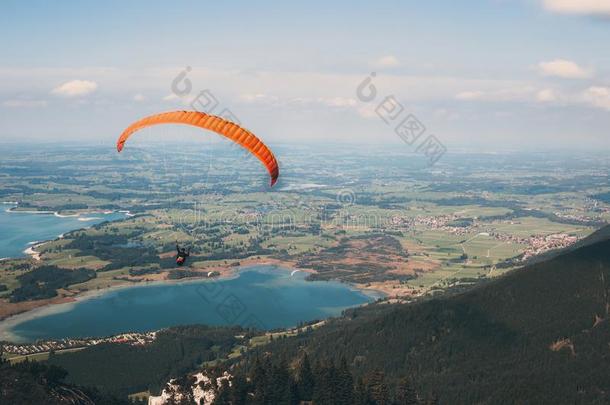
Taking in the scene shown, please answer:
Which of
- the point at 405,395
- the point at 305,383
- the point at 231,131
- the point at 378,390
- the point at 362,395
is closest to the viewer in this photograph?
the point at 231,131

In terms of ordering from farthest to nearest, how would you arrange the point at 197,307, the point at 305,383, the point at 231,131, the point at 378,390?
1. the point at 197,307
2. the point at 305,383
3. the point at 378,390
4. the point at 231,131

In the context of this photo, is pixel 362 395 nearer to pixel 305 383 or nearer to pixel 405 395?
pixel 405 395

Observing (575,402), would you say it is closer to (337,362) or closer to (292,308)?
(337,362)

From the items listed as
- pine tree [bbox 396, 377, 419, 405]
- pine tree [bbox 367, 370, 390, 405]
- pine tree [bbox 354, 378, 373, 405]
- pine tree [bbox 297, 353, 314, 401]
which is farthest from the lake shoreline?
pine tree [bbox 396, 377, 419, 405]

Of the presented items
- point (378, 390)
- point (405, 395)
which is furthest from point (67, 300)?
point (405, 395)

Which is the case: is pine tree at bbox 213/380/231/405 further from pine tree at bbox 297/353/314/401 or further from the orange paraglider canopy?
the orange paraglider canopy

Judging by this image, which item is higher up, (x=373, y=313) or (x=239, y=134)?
(x=239, y=134)

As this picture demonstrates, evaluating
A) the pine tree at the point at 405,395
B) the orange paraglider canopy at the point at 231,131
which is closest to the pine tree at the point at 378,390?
the pine tree at the point at 405,395

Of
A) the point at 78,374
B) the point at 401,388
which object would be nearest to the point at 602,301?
the point at 401,388
